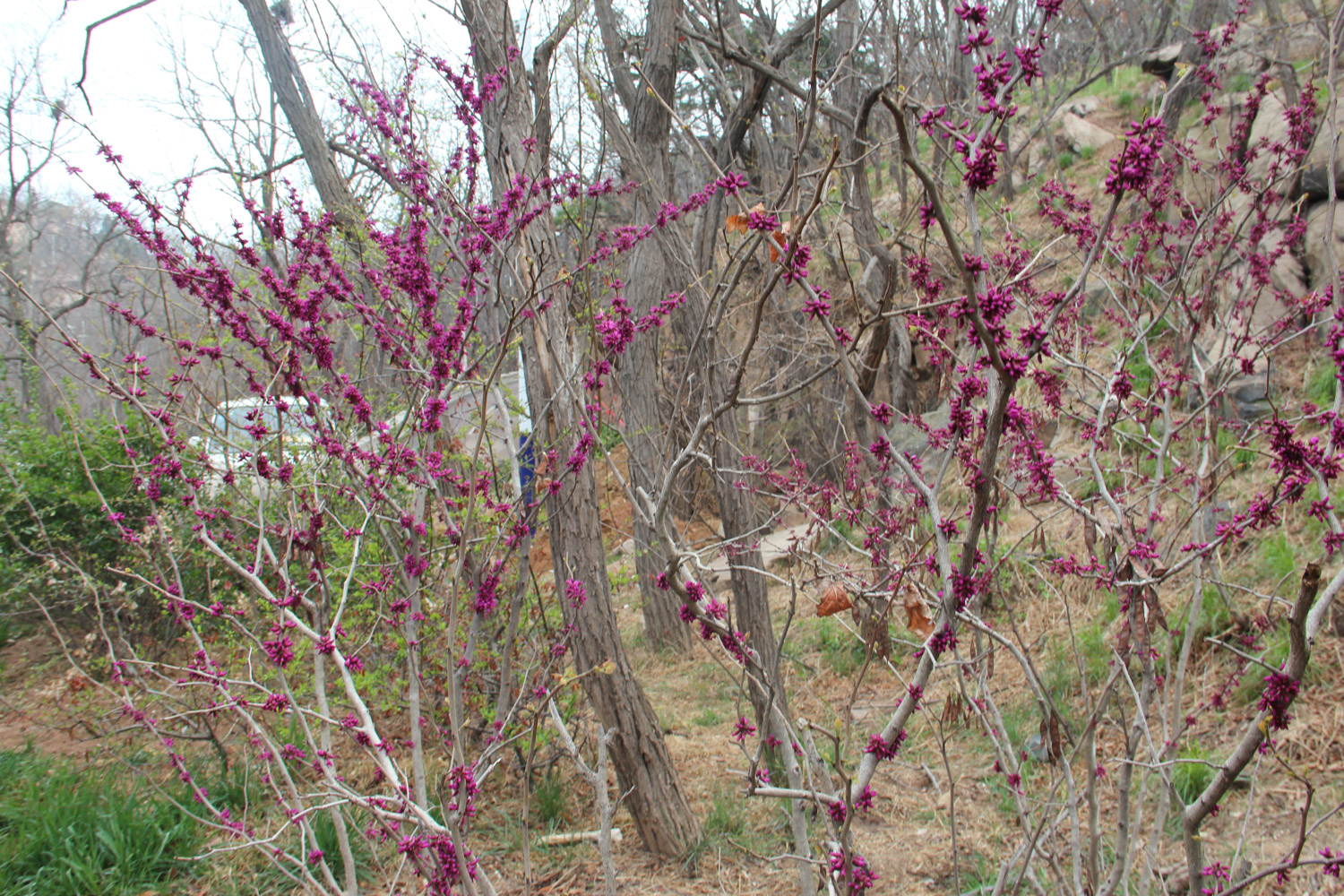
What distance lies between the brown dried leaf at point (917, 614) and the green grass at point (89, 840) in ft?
10.1

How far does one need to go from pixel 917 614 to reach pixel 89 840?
12.4ft

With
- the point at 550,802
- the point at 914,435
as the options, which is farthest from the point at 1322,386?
the point at 550,802

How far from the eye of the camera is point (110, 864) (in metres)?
3.48

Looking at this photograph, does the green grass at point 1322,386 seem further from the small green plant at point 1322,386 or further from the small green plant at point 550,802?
the small green plant at point 550,802

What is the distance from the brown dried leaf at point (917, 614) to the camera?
5.58ft

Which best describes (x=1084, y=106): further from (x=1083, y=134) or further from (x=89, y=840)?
(x=89, y=840)

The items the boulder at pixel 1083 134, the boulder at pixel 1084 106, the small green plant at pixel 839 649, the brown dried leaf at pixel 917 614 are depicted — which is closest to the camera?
the brown dried leaf at pixel 917 614

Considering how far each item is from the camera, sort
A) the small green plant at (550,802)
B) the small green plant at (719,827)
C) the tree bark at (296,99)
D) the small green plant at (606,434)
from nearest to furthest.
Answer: the small green plant at (606,434) → the small green plant at (719,827) → the small green plant at (550,802) → the tree bark at (296,99)

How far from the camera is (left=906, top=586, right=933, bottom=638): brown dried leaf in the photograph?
1.70 meters

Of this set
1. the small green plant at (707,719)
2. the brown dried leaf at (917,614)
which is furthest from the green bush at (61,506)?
the brown dried leaf at (917,614)

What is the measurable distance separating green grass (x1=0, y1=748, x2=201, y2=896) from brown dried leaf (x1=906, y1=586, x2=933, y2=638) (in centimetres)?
307

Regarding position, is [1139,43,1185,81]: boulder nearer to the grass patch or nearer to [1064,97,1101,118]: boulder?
[1064,97,1101,118]: boulder

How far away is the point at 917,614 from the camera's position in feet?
5.58

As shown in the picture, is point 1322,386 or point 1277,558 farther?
point 1322,386
